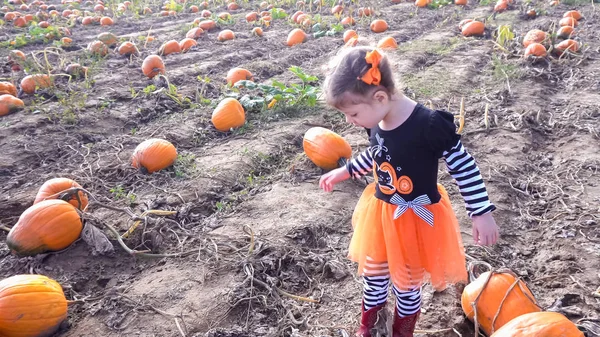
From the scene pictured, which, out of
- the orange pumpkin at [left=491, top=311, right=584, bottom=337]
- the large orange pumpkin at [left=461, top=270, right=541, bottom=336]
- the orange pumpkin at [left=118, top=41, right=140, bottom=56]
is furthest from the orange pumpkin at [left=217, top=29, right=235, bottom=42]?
the orange pumpkin at [left=491, top=311, right=584, bottom=337]

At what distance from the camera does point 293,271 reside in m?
3.26

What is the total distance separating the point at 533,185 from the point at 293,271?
233 centimetres

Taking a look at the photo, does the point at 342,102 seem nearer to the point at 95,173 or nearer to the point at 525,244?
the point at 525,244

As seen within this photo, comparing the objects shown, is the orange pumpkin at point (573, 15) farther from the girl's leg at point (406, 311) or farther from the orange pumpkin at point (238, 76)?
the girl's leg at point (406, 311)

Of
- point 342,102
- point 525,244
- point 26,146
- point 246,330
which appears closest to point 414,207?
point 342,102

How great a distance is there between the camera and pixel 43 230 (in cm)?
330

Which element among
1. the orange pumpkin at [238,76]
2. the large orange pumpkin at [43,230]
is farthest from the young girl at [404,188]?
the orange pumpkin at [238,76]

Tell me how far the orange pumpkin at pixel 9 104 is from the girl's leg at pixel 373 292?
5567 mm

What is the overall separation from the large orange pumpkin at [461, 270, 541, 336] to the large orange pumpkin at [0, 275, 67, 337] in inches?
94.4

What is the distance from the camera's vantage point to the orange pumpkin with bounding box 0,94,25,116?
6027mm

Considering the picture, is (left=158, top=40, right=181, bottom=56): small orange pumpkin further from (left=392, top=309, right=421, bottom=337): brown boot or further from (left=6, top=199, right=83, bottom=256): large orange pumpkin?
(left=392, top=309, right=421, bottom=337): brown boot

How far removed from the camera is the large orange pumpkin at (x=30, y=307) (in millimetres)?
2658

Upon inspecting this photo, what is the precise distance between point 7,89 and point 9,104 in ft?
2.30

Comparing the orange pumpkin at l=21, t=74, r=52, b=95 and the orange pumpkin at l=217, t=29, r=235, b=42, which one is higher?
the orange pumpkin at l=21, t=74, r=52, b=95
